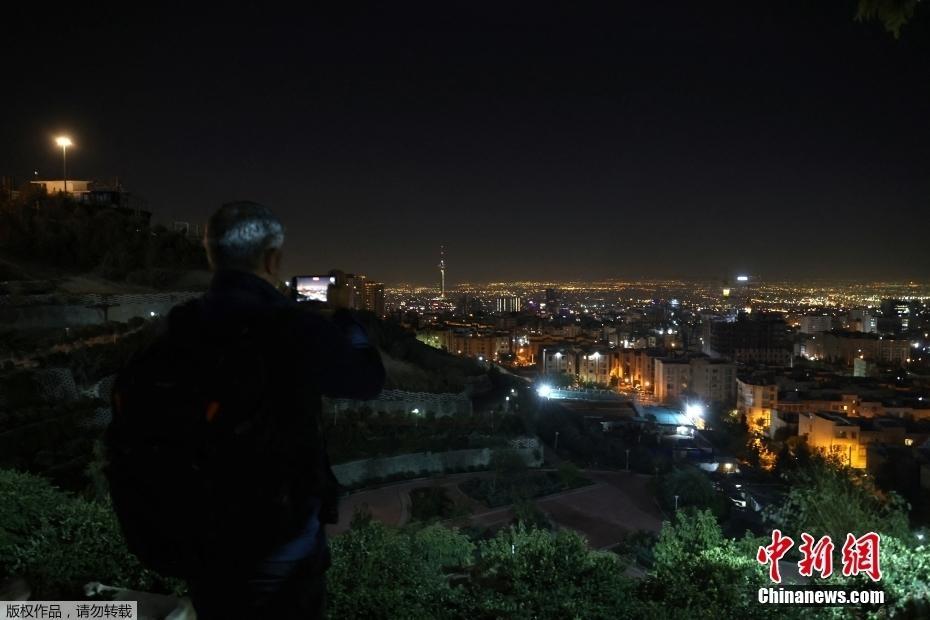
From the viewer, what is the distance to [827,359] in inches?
2180

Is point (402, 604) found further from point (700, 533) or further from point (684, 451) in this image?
point (684, 451)

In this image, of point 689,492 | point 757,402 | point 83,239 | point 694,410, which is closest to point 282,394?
point 689,492

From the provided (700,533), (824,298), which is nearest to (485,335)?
(700,533)

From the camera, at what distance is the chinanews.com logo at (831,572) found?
3.04 metres

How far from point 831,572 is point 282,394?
3.04 m

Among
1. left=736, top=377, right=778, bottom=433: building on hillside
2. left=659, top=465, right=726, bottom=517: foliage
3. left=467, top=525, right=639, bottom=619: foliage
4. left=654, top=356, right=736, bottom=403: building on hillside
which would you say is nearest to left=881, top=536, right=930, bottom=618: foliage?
left=467, top=525, right=639, bottom=619: foliage

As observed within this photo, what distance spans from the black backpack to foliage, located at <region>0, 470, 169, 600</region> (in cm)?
235

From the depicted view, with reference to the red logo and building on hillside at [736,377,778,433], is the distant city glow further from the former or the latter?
the red logo

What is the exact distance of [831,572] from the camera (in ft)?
10.4

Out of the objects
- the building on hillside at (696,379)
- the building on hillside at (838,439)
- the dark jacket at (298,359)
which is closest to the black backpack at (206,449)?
the dark jacket at (298,359)

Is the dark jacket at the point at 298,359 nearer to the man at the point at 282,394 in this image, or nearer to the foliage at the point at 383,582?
the man at the point at 282,394

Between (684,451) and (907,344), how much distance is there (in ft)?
141

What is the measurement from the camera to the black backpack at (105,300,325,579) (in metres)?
1.19

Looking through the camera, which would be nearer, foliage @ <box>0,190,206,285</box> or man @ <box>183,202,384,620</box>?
man @ <box>183,202,384,620</box>
